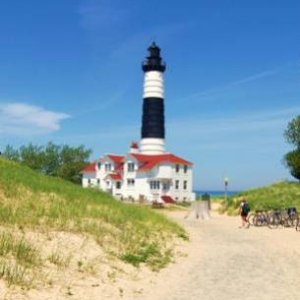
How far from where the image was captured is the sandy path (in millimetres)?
15070

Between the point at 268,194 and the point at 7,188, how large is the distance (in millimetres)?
33960

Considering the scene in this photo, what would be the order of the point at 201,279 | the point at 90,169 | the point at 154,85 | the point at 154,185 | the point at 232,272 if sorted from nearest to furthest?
the point at 201,279
the point at 232,272
the point at 154,85
the point at 154,185
the point at 90,169

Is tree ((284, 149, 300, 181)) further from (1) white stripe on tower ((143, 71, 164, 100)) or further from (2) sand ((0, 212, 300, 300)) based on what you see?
(2) sand ((0, 212, 300, 300))

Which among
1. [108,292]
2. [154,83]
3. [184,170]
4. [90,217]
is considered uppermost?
[154,83]

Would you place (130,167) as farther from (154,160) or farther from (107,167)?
(107,167)

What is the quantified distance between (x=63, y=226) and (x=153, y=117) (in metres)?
56.1

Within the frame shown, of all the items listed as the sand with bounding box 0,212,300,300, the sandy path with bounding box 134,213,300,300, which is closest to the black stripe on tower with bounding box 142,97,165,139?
the sandy path with bounding box 134,213,300,300

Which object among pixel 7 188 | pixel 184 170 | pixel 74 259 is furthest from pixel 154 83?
pixel 74 259

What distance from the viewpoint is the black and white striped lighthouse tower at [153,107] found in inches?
3002

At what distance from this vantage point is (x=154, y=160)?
254 feet

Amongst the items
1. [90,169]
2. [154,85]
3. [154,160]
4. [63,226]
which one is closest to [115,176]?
[90,169]

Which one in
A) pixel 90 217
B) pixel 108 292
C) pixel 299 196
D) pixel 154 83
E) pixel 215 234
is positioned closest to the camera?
pixel 108 292

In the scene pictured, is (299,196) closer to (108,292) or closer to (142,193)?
(142,193)

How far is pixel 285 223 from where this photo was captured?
37.6 meters
